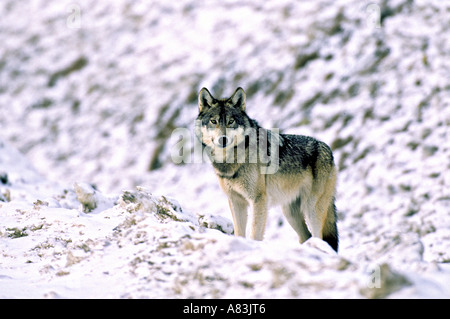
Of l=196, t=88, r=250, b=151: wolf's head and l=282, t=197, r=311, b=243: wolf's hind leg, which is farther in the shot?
l=282, t=197, r=311, b=243: wolf's hind leg

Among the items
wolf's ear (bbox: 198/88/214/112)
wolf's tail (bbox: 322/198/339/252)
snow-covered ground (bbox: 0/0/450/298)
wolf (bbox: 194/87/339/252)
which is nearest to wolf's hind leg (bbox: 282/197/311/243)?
wolf (bbox: 194/87/339/252)

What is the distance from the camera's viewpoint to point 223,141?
264 inches

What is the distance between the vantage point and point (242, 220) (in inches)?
278

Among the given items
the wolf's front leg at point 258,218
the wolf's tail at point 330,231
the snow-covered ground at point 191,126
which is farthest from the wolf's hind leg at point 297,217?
the wolf's front leg at point 258,218

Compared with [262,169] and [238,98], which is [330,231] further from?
[238,98]

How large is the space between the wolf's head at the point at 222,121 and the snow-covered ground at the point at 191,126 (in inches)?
38.8

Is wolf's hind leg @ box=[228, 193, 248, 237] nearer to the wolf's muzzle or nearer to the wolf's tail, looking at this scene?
the wolf's muzzle

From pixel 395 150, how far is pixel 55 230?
8067 millimetres

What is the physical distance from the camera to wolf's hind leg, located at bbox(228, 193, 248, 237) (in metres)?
6.93

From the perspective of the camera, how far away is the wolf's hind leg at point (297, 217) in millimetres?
7645

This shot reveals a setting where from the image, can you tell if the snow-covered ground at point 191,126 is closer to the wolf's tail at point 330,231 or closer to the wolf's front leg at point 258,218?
the wolf's tail at point 330,231

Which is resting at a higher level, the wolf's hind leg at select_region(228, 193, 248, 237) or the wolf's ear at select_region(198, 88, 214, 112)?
the wolf's ear at select_region(198, 88, 214, 112)

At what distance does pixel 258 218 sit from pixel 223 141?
3.31 feet
